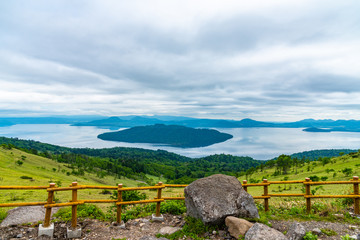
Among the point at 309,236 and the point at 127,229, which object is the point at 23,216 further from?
the point at 309,236

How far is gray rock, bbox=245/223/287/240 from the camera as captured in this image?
7.04 meters

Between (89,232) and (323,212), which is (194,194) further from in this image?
(323,212)

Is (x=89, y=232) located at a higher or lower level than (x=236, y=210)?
lower

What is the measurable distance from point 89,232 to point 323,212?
10.8 m

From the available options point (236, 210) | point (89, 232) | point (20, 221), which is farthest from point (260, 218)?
point (20, 221)

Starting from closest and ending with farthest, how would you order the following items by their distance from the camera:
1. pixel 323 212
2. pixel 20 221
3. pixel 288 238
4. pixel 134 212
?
pixel 288 238 → pixel 20 221 → pixel 323 212 → pixel 134 212

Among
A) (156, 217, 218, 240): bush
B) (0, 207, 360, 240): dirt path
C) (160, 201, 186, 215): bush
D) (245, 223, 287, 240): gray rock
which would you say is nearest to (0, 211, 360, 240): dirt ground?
(0, 207, 360, 240): dirt path

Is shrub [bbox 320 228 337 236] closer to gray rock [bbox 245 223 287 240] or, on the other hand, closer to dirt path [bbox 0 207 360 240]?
dirt path [bbox 0 207 360 240]

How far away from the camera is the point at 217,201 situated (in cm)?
856

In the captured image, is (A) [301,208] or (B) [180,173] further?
(B) [180,173]

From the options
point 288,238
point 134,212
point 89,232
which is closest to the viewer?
point 288,238

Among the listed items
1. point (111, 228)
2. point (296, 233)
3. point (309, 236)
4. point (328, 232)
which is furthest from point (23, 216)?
point (328, 232)

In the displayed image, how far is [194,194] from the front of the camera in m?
8.95

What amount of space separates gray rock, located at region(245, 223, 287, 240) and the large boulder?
3.83 ft
